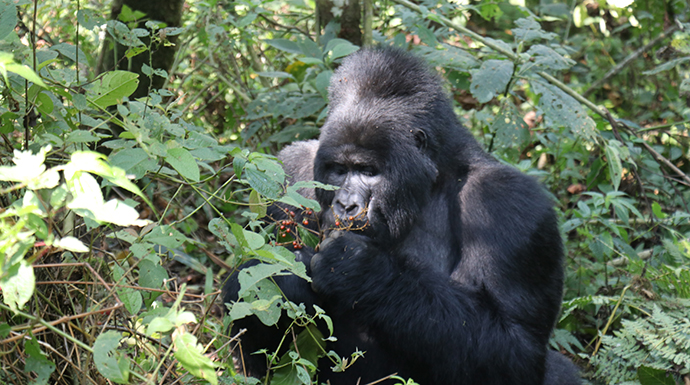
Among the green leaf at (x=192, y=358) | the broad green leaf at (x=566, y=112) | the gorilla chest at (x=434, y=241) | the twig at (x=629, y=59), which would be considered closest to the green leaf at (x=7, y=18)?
the green leaf at (x=192, y=358)

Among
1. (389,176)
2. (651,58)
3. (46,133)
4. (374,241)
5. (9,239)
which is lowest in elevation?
(651,58)

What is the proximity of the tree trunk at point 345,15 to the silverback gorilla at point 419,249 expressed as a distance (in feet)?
5.16

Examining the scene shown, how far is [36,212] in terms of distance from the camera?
1387mm

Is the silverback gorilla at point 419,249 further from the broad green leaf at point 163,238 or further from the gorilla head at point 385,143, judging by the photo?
the broad green leaf at point 163,238

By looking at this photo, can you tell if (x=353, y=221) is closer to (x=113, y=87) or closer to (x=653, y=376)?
(x=113, y=87)

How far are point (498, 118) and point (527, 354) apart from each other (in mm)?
2041

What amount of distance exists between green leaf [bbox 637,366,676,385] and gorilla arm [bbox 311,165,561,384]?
80 cm

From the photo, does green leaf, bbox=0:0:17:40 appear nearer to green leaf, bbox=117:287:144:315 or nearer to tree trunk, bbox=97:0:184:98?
green leaf, bbox=117:287:144:315

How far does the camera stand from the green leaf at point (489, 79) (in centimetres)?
405

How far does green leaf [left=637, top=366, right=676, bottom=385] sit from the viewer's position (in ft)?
11.0

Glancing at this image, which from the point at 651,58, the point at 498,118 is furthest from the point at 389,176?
the point at 651,58

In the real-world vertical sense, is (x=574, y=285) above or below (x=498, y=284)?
below

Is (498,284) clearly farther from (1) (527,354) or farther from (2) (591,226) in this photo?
(2) (591,226)

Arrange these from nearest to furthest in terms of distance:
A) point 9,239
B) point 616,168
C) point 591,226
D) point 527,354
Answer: point 9,239 < point 527,354 < point 616,168 < point 591,226
